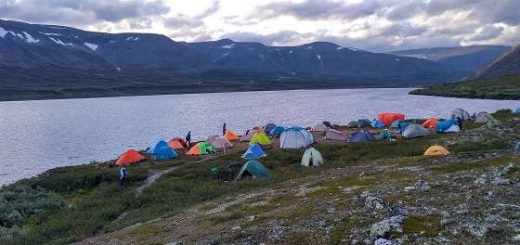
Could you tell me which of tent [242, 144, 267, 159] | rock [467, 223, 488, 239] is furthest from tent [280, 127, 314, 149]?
rock [467, 223, 488, 239]

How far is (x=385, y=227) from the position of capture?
1395cm

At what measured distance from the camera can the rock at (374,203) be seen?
54.4 feet

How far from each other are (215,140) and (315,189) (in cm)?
3321

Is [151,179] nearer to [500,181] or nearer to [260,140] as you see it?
[260,140]

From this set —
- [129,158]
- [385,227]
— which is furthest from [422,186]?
[129,158]

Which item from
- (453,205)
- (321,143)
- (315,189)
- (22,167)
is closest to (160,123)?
(22,167)

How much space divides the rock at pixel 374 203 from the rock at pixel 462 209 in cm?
231

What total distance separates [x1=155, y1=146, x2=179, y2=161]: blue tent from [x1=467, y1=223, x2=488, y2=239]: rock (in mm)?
40522

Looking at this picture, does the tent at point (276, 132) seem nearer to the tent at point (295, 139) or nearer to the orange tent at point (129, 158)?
the tent at point (295, 139)

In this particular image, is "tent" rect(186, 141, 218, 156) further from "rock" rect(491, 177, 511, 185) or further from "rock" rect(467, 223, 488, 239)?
"rock" rect(467, 223, 488, 239)

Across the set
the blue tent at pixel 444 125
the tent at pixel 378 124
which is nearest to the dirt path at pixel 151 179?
the blue tent at pixel 444 125

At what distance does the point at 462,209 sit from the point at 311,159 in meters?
26.5

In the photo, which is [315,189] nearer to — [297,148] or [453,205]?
[453,205]

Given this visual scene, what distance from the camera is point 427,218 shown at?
1453cm
